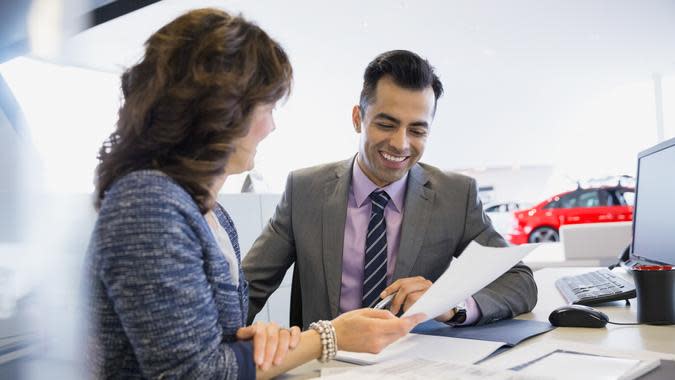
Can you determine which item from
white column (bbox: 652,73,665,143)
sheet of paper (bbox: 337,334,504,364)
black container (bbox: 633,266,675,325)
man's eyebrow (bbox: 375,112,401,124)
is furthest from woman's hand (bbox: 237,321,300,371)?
white column (bbox: 652,73,665,143)

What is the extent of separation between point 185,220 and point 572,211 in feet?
25.8

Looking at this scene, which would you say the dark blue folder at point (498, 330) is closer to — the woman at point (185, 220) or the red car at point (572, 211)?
the woman at point (185, 220)

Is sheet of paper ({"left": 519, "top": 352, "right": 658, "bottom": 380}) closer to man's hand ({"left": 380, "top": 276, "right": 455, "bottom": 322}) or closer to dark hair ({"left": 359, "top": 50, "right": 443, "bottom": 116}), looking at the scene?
man's hand ({"left": 380, "top": 276, "right": 455, "bottom": 322})

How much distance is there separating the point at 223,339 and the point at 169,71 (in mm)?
414

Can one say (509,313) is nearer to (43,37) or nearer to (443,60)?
(43,37)

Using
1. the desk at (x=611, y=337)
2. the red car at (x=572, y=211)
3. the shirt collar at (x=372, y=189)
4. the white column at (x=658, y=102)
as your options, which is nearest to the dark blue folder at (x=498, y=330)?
the desk at (x=611, y=337)

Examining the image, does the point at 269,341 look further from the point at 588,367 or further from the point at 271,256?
the point at 271,256

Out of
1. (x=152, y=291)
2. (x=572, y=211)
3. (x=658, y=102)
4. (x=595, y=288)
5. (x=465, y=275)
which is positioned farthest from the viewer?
(x=658, y=102)

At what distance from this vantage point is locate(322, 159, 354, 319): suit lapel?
154 centimetres

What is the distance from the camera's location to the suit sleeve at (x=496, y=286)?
49.4 inches

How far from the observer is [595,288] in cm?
154

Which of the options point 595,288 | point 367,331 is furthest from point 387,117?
point 367,331

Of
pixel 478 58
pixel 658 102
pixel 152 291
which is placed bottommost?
pixel 658 102

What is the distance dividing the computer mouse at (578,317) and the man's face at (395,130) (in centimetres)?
61
